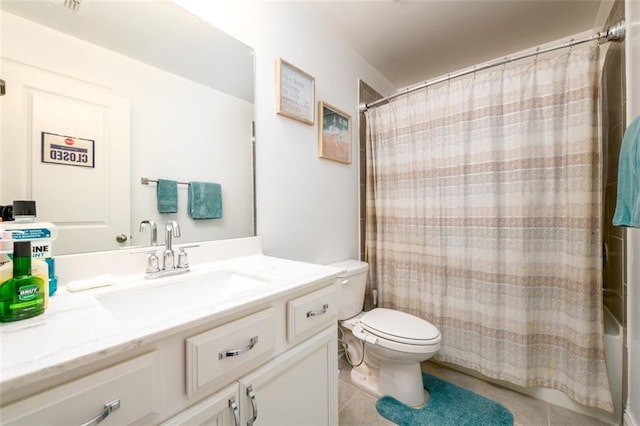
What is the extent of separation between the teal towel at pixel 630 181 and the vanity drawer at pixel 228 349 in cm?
127

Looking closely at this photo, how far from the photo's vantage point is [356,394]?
148 centimetres

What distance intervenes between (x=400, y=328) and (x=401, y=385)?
322mm

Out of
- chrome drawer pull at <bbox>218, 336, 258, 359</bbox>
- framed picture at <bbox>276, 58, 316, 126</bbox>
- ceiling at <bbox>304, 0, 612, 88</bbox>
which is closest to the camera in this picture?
chrome drawer pull at <bbox>218, 336, 258, 359</bbox>

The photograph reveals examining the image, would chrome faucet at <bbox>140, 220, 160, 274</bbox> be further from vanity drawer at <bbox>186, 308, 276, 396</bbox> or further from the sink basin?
vanity drawer at <bbox>186, 308, 276, 396</bbox>

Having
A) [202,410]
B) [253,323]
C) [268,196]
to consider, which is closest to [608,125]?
[268,196]

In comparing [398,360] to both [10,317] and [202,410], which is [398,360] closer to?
[202,410]

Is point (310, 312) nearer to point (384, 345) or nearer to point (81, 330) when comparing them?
point (81, 330)

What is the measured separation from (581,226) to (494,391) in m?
1.04

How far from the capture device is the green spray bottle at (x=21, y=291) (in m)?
0.51

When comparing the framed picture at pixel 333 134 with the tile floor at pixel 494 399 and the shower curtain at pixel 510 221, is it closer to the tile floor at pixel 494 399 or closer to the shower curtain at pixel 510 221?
the shower curtain at pixel 510 221

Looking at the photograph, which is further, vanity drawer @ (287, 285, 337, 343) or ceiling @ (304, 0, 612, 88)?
ceiling @ (304, 0, 612, 88)

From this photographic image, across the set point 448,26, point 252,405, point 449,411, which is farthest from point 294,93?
point 449,411

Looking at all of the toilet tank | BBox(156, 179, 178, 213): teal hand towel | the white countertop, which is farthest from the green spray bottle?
the toilet tank

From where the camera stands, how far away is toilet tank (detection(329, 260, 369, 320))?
61.6 inches
